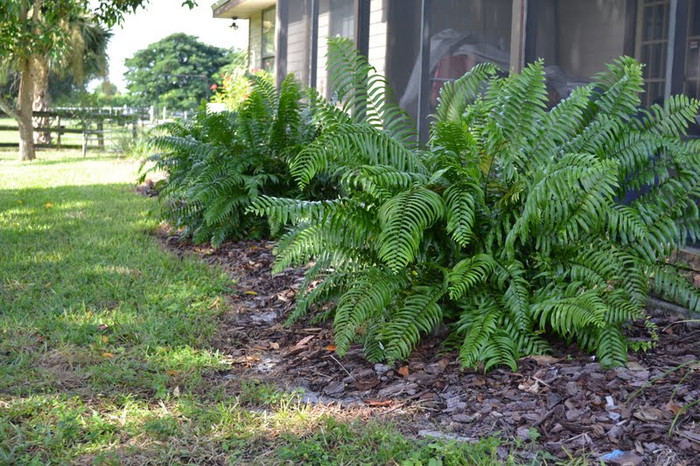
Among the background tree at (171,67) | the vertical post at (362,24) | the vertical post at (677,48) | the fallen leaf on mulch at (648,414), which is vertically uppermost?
the background tree at (171,67)

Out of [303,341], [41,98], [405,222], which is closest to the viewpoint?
[405,222]

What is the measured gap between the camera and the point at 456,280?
338 cm

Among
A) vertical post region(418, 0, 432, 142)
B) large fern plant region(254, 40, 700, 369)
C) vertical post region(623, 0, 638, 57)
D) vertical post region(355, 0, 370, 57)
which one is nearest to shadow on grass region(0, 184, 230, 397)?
large fern plant region(254, 40, 700, 369)

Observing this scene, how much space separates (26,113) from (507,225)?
16.4 meters

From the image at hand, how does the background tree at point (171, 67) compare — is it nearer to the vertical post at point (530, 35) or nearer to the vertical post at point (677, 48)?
the vertical post at point (530, 35)

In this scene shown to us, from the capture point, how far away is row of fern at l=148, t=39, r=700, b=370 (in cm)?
342

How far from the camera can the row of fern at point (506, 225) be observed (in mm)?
3416

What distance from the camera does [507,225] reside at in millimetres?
3656

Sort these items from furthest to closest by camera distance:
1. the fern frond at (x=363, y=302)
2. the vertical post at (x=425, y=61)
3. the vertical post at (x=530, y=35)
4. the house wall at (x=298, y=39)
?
the house wall at (x=298, y=39), the vertical post at (x=425, y=61), the vertical post at (x=530, y=35), the fern frond at (x=363, y=302)

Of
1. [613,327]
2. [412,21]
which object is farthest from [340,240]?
[412,21]

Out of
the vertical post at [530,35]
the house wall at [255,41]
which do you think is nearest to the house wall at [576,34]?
the vertical post at [530,35]

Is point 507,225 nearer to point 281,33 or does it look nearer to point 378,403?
point 378,403

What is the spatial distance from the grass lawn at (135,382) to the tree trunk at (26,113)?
483 inches

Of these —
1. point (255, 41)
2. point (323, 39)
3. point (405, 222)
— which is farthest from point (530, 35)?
point (255, 41)
